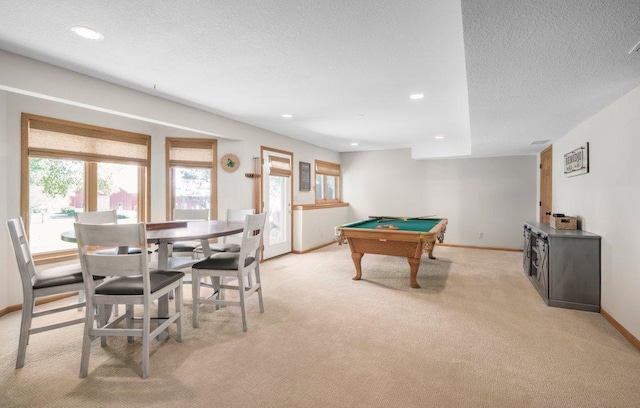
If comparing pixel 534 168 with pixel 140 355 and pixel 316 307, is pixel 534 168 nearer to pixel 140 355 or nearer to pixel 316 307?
pixel 316 307

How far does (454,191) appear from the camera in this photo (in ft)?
23.0

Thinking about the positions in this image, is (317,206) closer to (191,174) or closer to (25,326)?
(191,174)

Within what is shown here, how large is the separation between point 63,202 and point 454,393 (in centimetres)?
446

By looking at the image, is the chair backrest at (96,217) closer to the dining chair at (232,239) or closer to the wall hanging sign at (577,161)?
the dining chair at (232,239)

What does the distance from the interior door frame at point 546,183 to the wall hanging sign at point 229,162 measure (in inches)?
203

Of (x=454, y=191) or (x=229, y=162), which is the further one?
(x=454, y=191)

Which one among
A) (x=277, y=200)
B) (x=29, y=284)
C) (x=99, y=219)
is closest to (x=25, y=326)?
(x=29, y=284)

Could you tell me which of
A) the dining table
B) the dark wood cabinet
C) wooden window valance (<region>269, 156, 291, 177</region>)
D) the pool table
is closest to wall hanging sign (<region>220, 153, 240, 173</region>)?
wooden window valance (<region>269, 156, 291, 177</region>)

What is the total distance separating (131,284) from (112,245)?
335mm

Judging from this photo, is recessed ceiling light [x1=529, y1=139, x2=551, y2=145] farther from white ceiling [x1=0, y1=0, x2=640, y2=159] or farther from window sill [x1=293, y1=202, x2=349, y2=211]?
window sill [x1=293, y1=202, x2=349, y2=211]

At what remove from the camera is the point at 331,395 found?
1846 mm

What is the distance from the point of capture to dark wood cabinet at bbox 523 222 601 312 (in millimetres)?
3164

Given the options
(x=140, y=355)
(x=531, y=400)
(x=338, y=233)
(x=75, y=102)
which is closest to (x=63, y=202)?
(x=75, y=102)

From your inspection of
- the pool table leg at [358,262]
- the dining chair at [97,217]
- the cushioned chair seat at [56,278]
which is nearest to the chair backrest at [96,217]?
the dining chair at [97,217]
